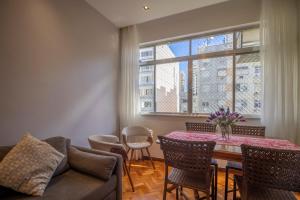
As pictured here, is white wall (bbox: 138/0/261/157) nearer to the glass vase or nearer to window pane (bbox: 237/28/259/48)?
window pane (bbox: 237/28/259/48)

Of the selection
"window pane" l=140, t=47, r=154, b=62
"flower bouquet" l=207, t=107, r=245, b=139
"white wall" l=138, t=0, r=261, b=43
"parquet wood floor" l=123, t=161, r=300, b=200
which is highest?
"white wall" l=138, t=0, r=261, b=43

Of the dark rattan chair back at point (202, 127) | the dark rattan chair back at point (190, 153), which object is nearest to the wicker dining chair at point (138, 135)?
the dark rattan chair back at point (202, 127)

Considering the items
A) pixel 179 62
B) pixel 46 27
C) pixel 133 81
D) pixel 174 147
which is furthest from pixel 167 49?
pixel 174 147

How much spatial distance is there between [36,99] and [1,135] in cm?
54

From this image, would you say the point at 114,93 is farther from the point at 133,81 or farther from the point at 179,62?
the point at 179,62

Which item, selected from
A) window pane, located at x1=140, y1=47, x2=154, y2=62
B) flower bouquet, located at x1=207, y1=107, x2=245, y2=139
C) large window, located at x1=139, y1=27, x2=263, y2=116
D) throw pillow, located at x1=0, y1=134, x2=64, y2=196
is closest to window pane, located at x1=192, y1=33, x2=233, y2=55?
large window, located at x1=139, y1=27, x2=263, y2=116

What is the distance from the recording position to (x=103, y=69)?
334 centimetres

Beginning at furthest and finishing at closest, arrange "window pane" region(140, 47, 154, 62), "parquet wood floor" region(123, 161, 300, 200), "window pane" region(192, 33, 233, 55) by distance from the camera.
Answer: "window pane" region(140, 47, 154, 62) → "window pane" region(192, 33, 233, 55) → "parquet wood floor" region(123, 161, 300, 200)

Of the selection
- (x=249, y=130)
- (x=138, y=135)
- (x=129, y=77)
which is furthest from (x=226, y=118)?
(x=129, y=77)

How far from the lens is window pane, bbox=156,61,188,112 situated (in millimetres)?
3477

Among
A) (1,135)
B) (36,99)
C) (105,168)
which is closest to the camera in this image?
(105,168)

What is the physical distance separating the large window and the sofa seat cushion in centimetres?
222

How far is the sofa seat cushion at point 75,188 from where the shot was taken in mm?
1411

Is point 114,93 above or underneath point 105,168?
above
